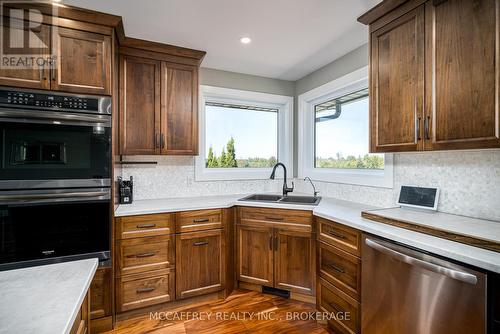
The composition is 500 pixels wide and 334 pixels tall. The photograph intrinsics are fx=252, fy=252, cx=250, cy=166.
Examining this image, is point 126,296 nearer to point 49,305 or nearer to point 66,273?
point 66,273

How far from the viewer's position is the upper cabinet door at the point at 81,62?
190cm

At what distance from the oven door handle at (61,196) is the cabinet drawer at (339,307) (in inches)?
76.3

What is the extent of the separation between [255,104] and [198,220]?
5.80 ft

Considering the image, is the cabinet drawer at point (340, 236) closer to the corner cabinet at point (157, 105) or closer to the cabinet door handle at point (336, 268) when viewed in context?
the cabinet door handle at point (336, 268)

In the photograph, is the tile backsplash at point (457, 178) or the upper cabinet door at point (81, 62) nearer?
the tile backsplash at point (457, 178)

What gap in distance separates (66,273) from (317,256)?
183 centimetres

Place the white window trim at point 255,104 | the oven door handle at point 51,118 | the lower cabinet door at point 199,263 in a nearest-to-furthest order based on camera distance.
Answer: the oven door handle at point 51,118 → the lower cabinet door at point 199,263 → the white window trim at point 255,104

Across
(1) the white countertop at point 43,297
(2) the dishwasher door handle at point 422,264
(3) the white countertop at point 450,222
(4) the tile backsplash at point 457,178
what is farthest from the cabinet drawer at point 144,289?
(4) the tile backsplash at point 457,178

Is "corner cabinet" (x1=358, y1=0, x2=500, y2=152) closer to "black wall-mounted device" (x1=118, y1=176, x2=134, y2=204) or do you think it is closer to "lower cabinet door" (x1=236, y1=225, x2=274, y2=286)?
"lower cabinet door" (x1=236, y1=225, x2=274, y2=286)

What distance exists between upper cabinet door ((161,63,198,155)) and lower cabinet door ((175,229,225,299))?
88 centimetres

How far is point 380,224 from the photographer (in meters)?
1.68

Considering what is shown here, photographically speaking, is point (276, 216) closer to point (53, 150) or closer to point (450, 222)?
point (450, 222)

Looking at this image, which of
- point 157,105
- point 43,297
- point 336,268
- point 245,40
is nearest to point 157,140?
point 157,105

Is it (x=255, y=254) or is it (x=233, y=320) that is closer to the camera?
(x=233, y=320)
